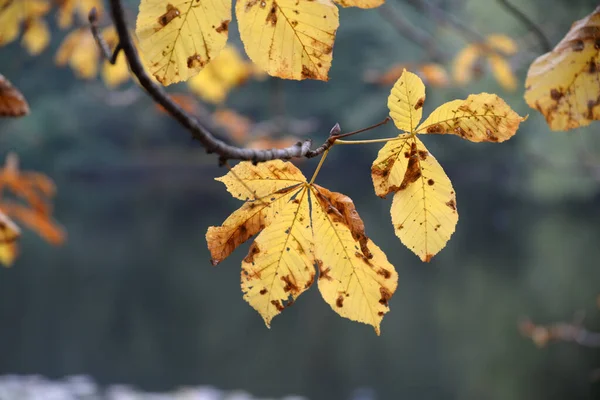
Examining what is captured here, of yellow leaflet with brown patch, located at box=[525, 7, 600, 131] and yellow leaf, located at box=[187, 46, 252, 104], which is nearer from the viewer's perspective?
yellow leaflet with brown patch, located at box=[525, 7, 600, 131]

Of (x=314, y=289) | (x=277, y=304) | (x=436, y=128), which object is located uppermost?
(x=436, y=128)

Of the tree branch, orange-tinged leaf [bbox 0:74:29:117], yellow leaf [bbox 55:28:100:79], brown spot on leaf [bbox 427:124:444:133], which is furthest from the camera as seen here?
yellow leaf [bbox 55:28:100:79]

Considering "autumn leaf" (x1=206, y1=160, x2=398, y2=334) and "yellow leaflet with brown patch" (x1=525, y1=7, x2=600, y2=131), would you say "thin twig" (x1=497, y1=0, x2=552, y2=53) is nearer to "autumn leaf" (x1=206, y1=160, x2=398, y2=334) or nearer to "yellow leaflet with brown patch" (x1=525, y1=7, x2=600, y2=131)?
"yellow leaflet with brown patch" (x1=525, y1=7, x2=600, y2=131)

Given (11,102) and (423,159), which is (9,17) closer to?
(11,102)

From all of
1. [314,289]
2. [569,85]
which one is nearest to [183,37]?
[569,85]

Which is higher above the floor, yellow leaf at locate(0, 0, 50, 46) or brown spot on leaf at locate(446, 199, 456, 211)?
yellow leaf at locate(0, 0, 50, 46)

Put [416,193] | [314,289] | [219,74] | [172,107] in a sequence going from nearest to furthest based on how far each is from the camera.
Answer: [172,107]
[416,193]
[219,74]
[314,289]

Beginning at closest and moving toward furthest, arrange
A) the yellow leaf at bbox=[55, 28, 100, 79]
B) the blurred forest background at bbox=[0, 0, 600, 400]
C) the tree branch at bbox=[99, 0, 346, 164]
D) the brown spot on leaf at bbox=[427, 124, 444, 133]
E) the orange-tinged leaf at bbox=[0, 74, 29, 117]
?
the tree branch at bbox=[99, 0, 346, 164] → the brown spot on leaf at bbox=[427, 124, 444, 133] → the orange-tinged leaf at bbox=[0, 74, 29, 117] → the yellow leaf at bbox=[55, 28, 100, 79] → the blurred forest background at bbox=[0, 0, 600, 400]

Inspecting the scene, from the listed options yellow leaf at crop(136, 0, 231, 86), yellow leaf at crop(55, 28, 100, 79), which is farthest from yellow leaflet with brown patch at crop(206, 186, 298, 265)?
yellow leaf at crop(55, 28, 100, 79)
